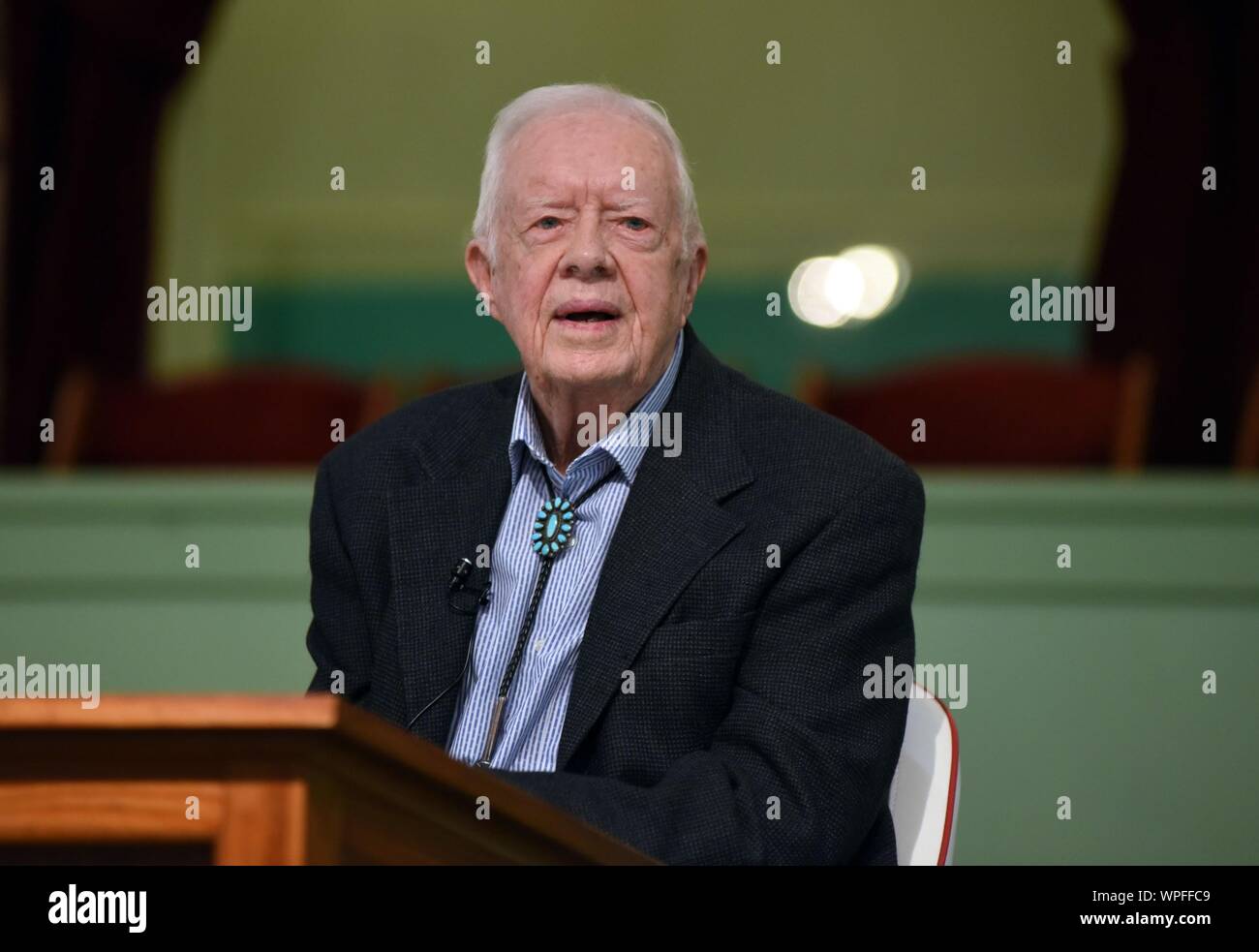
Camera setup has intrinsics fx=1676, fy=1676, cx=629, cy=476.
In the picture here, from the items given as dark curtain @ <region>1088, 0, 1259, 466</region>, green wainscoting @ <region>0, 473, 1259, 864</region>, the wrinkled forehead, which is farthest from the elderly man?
dark curtain @ <region>1088, 0, 1259, 466</region>

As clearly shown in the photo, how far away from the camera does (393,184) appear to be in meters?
5.52

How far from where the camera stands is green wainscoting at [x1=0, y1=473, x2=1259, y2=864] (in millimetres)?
2404

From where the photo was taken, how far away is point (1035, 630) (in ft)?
8.14

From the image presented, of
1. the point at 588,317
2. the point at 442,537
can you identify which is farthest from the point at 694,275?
the point at 442,537

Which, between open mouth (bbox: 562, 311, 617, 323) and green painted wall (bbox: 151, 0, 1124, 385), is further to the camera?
green painted wall (bbox: 151, 0, 1124, 385)

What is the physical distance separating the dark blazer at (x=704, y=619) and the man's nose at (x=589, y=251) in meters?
0.15

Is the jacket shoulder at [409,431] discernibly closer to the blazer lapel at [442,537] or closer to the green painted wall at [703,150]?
the blazer lapel at [442,537]

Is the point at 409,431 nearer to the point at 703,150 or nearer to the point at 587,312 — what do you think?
the point at 587,312

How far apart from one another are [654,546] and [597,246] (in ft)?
1.08

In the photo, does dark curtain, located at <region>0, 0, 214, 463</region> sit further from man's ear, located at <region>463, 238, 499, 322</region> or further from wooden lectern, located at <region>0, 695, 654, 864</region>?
wooden lectern, located at <region>0, 695, 654, 864</region>

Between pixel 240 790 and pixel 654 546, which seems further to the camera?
pixel 654 546

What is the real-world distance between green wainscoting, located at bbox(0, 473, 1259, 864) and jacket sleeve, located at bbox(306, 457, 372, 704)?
2.55 ft
